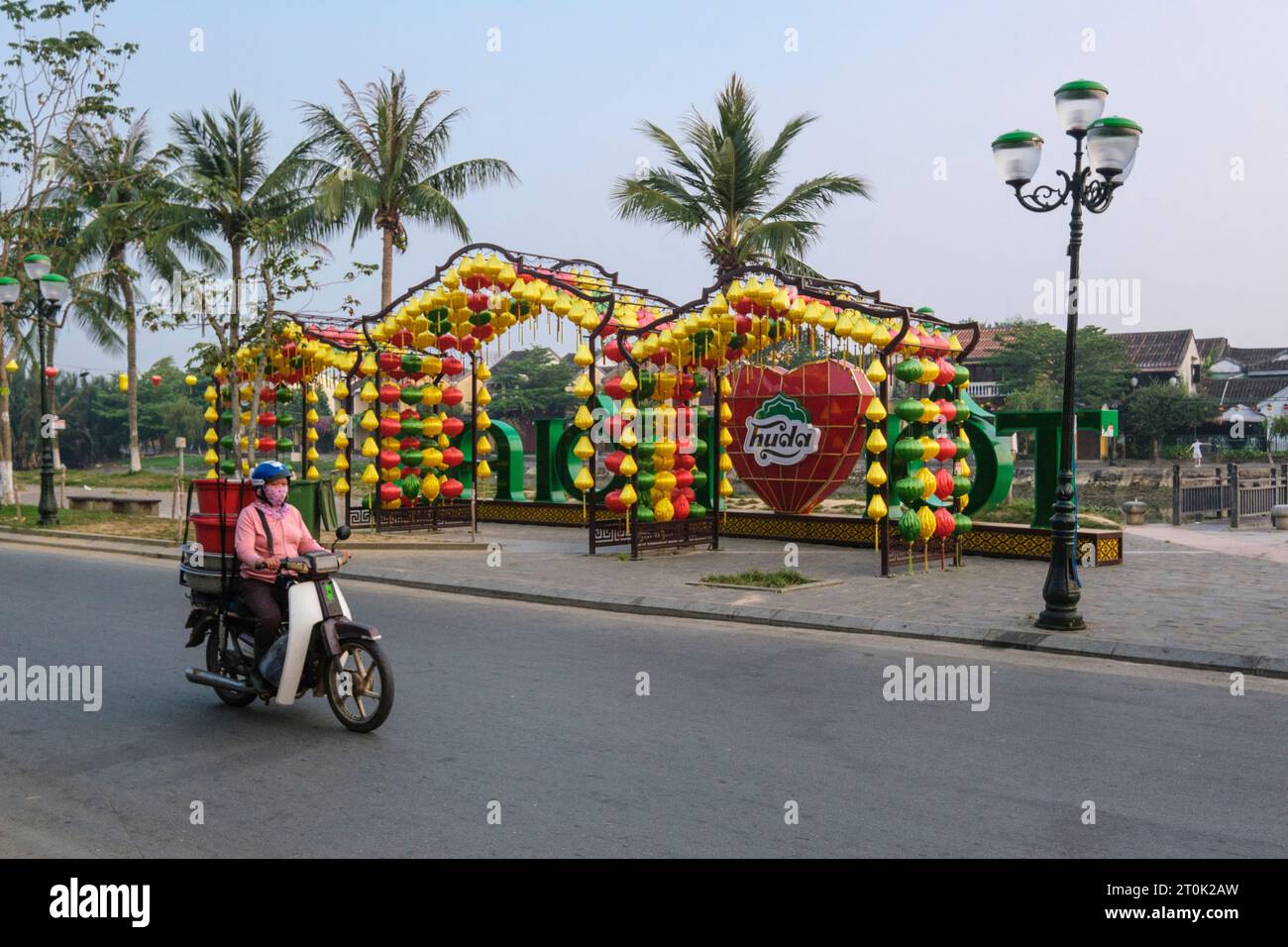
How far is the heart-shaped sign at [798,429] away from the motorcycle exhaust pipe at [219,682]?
487 inches

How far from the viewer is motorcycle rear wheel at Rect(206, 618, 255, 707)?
25.6ft

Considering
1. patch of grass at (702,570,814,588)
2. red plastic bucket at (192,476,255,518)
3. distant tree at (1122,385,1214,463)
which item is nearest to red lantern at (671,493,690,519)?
patch of grass at (702,570,814,588)

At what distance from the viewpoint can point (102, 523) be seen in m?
22.7

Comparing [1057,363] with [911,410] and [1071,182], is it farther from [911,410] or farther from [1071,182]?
[1071,182]

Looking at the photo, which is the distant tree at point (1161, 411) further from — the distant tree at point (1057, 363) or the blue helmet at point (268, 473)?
the blue helmet at point (268, 473)

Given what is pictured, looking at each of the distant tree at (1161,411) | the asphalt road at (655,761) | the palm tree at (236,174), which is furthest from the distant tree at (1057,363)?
the asphalt road at (655,761)

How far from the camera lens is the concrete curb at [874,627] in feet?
30.8

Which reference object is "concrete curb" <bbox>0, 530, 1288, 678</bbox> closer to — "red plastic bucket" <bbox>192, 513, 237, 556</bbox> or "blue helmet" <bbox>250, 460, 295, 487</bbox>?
"red plastic bucket" <bbox>192, 513, 237, 556</bbox>

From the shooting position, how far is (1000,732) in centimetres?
720

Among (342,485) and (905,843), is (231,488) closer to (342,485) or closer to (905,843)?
(905,843)

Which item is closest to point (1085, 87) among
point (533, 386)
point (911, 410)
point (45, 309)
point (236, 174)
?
point (911, 410)

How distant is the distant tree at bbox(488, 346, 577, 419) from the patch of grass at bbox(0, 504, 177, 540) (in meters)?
39.9

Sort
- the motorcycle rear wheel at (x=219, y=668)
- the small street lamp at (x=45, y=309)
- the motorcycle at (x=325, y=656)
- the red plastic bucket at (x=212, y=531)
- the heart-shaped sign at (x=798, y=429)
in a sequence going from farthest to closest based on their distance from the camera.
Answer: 1. the small street lamp at (x=45, y=309)
2. the heart-shaped sign at (x=798, y=429)
3. the red plastic bucket at (x=212, y=531)
4. the motorcycle rear wheel at (x=219, y=668)
5. the motorcycle at (x=325, y=656)
